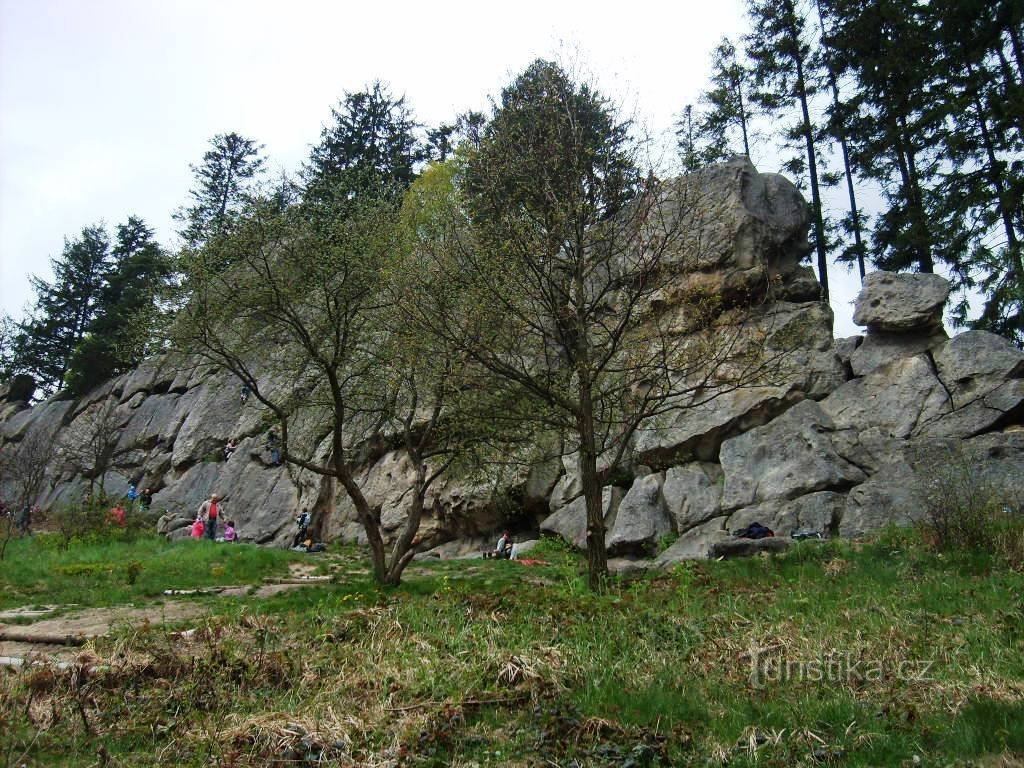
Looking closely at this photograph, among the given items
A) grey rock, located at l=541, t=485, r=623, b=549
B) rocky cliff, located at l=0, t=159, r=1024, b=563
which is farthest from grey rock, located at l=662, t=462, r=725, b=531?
grey rock, located at l=541, t=485, r=623, b=549

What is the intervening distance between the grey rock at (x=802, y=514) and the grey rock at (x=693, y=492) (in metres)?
1.34

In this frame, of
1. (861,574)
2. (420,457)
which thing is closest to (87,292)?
(420,457)

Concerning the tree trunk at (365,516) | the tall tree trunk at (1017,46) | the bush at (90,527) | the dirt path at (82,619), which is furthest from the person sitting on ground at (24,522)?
the tall tree trunk at (1017,46)

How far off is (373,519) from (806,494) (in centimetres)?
1047

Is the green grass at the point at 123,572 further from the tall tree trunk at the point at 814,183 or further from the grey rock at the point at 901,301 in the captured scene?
the tall tree trunk at the point at 814,183

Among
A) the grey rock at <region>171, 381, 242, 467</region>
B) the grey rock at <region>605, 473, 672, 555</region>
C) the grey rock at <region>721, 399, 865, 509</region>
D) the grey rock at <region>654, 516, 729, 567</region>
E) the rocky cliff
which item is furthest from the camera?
the grey rock at <region>171, 381, 242, 467</region>

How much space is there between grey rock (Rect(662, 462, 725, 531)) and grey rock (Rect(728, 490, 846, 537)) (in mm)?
1338

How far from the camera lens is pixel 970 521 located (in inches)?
433

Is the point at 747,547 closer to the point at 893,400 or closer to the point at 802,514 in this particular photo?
the point at 802,514

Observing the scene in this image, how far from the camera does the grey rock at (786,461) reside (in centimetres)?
1736

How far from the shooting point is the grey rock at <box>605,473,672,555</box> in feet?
63.2

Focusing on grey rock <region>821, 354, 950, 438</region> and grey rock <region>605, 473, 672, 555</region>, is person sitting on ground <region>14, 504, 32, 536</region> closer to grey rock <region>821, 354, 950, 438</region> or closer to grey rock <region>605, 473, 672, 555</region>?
grey rock <region>605, 473, 672, 555</region>

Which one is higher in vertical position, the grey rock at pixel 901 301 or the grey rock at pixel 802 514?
the grey rock at pixel 901 301

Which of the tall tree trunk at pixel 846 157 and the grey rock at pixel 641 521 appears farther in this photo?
the tall tree trunk at pixel 846 157
